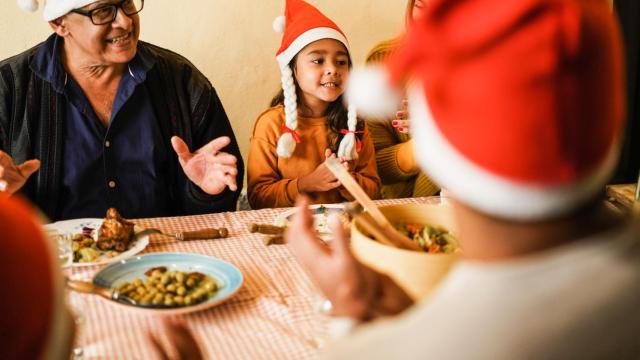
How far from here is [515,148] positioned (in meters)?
0.49

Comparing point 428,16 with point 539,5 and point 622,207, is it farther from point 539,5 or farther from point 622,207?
point 622,207

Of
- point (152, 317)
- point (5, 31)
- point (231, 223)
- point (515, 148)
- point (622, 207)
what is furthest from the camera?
point (5, 31)

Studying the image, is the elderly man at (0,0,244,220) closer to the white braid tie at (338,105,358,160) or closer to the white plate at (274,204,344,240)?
the white plate at (274,204,344,240)

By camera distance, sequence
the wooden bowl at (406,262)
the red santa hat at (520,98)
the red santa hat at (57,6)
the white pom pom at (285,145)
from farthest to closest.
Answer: the white pom pom at (285,145) → the red santa hat at (57,6) → the wooden bowl at (406,262) → the red santa hat at (520,98)

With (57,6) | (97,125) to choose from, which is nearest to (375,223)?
(97,125)

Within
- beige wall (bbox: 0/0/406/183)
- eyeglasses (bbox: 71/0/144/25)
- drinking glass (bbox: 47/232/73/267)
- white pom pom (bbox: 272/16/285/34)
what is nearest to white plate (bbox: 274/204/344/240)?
drinking glass (bbox: 47/232/73/267)

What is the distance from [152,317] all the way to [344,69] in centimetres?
140

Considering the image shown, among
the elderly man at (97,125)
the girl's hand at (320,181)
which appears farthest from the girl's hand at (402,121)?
the elderly man at (97,125)

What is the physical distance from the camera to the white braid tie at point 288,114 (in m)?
2.19

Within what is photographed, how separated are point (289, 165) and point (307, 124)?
0.61 feet

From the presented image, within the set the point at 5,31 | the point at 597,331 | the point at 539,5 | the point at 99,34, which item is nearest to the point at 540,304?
the point at 597,331

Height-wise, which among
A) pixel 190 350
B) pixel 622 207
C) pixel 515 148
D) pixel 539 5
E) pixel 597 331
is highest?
pixel 539 5

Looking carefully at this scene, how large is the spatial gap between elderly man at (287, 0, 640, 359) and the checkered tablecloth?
56 centimetres

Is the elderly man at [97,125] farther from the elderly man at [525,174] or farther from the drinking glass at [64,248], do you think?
the elderly man at [525,174]
